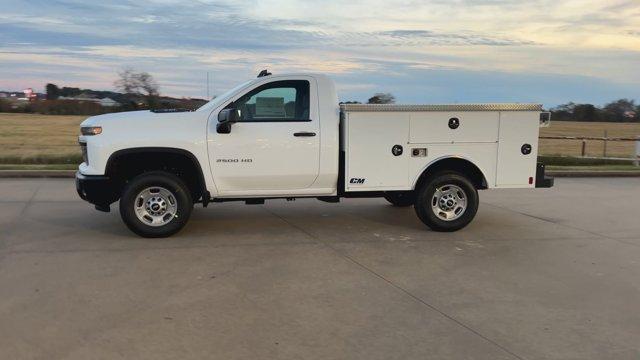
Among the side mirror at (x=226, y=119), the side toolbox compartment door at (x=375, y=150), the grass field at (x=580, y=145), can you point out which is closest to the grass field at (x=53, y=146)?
the grass field at (x=580, y=145)

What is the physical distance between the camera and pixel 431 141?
25.5 feet

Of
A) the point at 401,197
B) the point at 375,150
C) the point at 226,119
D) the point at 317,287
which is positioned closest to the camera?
the point at 317,287

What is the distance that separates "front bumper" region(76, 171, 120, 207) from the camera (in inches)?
283

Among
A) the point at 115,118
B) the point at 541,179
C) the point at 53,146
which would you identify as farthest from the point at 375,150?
the point at 53,146

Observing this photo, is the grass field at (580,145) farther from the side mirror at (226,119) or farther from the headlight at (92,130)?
the headlight at (92,130)

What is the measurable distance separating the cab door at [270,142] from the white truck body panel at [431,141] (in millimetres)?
512

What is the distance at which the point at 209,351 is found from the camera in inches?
161

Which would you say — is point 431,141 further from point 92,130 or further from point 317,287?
point 92,130

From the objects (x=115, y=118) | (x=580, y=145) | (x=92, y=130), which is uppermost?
(x=115, y=118)

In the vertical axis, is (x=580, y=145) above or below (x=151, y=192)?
below

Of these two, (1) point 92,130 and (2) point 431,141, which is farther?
(2) point 431,141

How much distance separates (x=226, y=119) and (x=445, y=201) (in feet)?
10.3

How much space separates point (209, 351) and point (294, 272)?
2.00 metres

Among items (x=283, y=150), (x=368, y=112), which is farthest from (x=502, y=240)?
(x=283, y=150)
